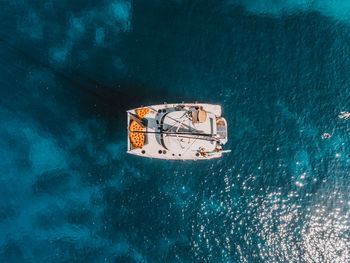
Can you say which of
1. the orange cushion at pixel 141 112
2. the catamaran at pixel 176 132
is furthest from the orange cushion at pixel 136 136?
the orange cushion at pixel 141 112

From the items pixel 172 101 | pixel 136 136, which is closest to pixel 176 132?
pixel 136 136

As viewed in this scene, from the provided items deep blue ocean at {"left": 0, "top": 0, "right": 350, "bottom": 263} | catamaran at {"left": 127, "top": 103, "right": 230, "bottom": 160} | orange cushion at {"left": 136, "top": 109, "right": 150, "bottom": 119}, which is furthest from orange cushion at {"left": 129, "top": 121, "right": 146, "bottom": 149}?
deep blue ocean at {"left": 0, "top": 0, "right": 350, "bottom": 263}

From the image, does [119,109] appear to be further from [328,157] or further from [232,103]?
[328,157]

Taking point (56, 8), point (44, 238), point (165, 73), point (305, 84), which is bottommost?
point (44, 238)

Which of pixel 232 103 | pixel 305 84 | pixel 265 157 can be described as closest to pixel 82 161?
pixel 232 103

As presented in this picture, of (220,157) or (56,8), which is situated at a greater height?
(56,8)

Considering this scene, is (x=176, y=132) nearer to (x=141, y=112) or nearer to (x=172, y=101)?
(x=141, y=112)
